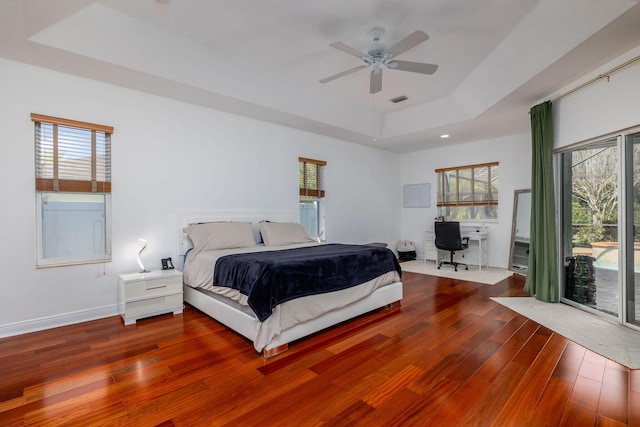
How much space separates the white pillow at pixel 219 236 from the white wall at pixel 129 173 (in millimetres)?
364

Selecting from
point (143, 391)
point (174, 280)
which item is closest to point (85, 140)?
point (174, 280)

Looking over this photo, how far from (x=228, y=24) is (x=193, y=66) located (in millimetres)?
707

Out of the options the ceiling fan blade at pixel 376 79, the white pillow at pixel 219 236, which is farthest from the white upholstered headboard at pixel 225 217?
the ceiling fan blade at pixel 376 79

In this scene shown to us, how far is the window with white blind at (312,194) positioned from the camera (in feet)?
17.7

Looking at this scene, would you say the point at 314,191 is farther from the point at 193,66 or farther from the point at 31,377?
the point at 31,377

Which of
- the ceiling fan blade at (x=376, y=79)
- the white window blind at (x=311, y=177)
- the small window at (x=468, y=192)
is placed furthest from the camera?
the small window at (x=468, y=192)

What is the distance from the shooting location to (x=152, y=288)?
3209 mm

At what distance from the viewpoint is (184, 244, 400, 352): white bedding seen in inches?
93.5

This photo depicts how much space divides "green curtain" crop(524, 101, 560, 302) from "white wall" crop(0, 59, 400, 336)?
327 centimetres

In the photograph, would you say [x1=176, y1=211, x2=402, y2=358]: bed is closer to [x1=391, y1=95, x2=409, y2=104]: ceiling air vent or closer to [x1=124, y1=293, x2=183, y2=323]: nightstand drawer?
[x1=124, y1=293, x2=183, y2=323]: nightstand drawer

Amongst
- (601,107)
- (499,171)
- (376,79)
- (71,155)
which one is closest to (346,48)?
(376,79)

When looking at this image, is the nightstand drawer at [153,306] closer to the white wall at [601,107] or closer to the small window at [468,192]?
the white wall at [601,107]

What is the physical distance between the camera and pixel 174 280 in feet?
11.0

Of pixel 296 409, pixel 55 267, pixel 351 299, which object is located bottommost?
pixel 296 409
